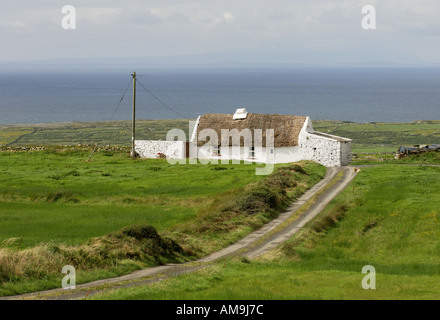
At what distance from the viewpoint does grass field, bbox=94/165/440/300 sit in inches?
746

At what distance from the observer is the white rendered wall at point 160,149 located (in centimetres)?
6288

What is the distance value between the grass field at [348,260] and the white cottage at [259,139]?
56.2 ft

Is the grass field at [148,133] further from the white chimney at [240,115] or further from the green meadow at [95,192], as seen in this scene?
the green meadow at [95,192]

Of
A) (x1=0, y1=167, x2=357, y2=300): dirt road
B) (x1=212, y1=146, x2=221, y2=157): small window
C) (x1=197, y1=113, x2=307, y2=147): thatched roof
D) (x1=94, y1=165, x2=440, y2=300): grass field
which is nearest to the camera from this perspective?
(x1=94, y1=165, x2=440, y2=300): grass field

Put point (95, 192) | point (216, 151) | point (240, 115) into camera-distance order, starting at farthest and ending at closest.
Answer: point (240, 115) → point (216, 151) → point (95, 192)

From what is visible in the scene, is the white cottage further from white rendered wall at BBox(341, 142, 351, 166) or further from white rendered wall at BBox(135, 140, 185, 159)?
white rendered wall at BBox(135, 140, 185, 159)

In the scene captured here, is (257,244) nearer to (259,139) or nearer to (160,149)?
(259,139)

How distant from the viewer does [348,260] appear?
83.5ft

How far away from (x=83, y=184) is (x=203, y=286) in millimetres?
28171

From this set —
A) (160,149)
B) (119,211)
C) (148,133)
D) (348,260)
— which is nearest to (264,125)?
(160,149)

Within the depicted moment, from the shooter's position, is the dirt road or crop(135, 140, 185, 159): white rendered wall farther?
crop(135, 140, 185, 159): white rendered wall

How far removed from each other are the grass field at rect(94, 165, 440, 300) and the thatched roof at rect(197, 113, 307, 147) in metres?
18.8

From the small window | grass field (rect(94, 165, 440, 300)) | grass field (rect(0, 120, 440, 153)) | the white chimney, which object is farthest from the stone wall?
grass field (rect(0, 120, 440, 153))

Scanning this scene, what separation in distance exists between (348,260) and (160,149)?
39725 mm
